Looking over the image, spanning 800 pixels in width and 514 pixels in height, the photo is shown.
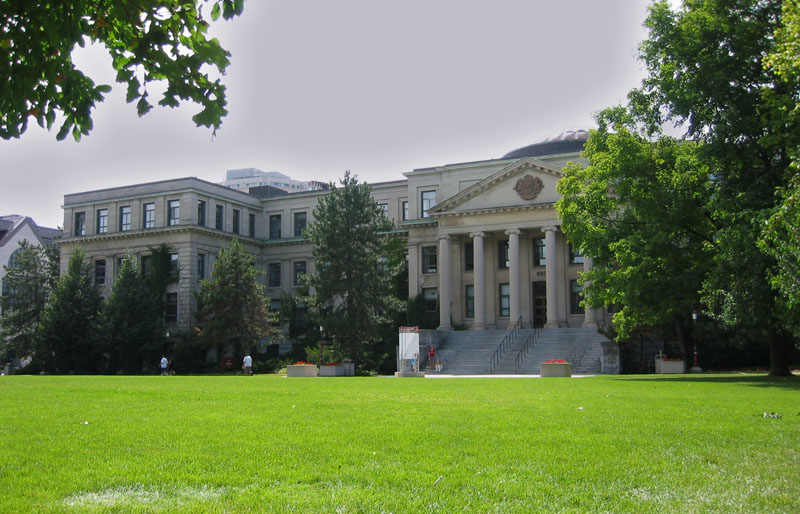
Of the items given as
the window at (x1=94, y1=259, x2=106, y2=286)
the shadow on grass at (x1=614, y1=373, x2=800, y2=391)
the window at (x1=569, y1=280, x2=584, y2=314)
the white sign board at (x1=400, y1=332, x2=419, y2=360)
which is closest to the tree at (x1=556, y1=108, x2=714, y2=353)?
the shadow on grass at (x1=614, y1=373, x2=800, y2=391)

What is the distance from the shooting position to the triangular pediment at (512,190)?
190 ft

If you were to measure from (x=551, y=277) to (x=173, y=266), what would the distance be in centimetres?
3404

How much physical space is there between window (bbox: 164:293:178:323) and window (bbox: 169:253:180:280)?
6.37 ft

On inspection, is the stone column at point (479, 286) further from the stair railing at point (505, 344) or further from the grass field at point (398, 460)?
the grass field at point (398, 460)

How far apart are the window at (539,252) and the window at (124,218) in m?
37.8

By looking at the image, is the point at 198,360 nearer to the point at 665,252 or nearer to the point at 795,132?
the point at 665,252

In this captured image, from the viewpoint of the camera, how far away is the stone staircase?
4894 centimetres

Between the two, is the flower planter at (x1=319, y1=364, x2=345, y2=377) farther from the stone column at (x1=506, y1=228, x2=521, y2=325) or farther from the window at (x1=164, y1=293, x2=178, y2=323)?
the window at (x1=164, y1=293, x2=178, y2=323)

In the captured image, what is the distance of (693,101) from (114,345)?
4830 cm

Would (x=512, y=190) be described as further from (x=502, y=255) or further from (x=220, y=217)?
(x=220, y=217)

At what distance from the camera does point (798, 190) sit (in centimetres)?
1856

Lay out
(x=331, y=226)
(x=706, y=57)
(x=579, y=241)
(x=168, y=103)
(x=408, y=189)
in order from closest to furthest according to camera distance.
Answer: (x=168, y=103)
(x=706, y=57)
(x=579, y=241)
(x=331, y=226)
(x=408, y=189)

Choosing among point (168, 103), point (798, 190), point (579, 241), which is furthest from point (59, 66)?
point (579, 241)

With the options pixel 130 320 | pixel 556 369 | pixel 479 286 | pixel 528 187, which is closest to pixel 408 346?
pixel 556 369
